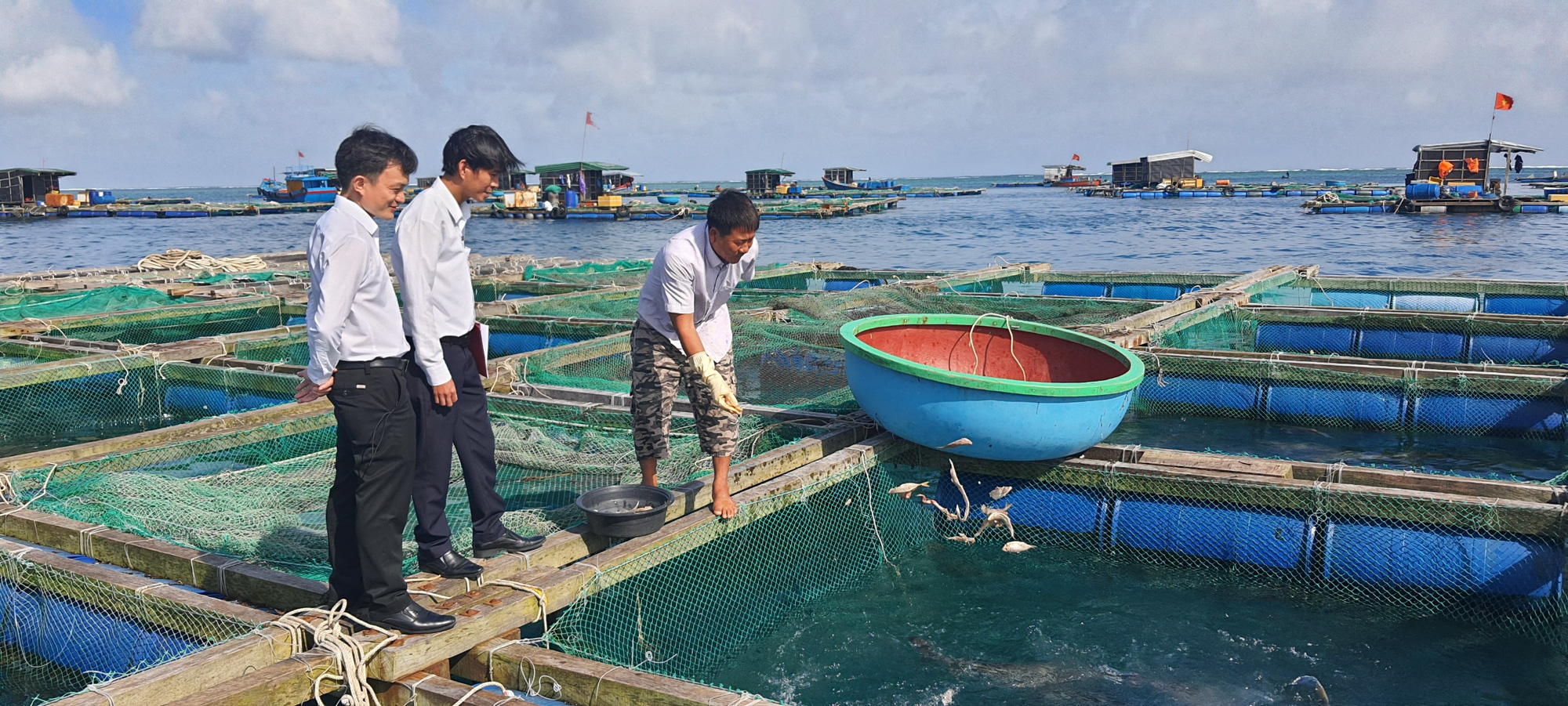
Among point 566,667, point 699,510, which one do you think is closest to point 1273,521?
point 699,510

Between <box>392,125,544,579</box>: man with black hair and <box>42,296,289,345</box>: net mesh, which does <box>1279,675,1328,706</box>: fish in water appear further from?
<box>42,296,289,345</box>: net mesh

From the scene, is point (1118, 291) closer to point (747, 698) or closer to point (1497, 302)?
point (1497, 302)

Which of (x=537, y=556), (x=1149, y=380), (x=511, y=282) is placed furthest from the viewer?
(x=511, y=282)

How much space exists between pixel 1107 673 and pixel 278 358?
9194 millimetres

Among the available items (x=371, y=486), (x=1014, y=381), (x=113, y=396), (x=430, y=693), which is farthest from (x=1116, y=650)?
(x=113, y=396)

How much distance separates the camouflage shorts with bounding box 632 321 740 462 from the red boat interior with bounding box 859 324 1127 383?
2.19 meters

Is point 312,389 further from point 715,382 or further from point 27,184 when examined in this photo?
point 27,184

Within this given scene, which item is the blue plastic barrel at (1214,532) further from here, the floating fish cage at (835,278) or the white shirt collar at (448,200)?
Result: the floating fish cage at (835,278)

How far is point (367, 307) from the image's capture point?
3334mm

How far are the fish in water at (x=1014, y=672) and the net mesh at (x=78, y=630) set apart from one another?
3047 millimetres

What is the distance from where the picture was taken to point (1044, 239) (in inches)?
1768

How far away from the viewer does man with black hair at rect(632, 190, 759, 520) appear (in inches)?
175

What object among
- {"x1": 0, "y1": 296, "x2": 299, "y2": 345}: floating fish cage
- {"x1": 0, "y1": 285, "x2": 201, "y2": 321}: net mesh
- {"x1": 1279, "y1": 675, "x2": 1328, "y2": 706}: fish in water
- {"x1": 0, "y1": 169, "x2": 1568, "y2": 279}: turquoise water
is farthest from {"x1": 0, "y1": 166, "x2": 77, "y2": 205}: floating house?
{"x1": 1279, "y1": 675, "x2": 1328, "y2": 706}: fish in water

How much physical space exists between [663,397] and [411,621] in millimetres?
1665
